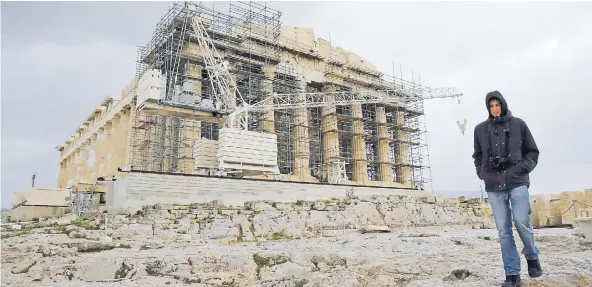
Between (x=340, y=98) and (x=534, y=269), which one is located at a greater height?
(x=340, y=98)

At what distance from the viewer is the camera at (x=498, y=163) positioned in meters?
3.99

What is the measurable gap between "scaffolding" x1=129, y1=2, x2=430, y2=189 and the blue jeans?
21036 mm

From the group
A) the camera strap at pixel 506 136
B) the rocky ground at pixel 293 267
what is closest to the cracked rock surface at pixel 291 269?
the rocky ground at pixel 293 267

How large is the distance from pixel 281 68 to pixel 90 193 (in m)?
16.5

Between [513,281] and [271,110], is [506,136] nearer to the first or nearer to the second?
[513,281]

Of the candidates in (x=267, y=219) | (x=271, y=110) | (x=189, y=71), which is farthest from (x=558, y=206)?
(x=189, y=71)

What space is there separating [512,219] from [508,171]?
20.3 inches

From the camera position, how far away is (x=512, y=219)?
13.4 ft

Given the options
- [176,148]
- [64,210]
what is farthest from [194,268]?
[176,148]

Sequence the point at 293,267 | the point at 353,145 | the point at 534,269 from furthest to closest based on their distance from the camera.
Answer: the point at 353,145
the point at 293,267
the point at 534,269

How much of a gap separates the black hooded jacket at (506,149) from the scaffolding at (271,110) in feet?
68.3

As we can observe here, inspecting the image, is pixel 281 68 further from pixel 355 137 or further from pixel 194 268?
pixel 194 268

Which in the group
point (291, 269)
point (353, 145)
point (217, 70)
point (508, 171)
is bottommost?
point (291, 269)

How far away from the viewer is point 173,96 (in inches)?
941
